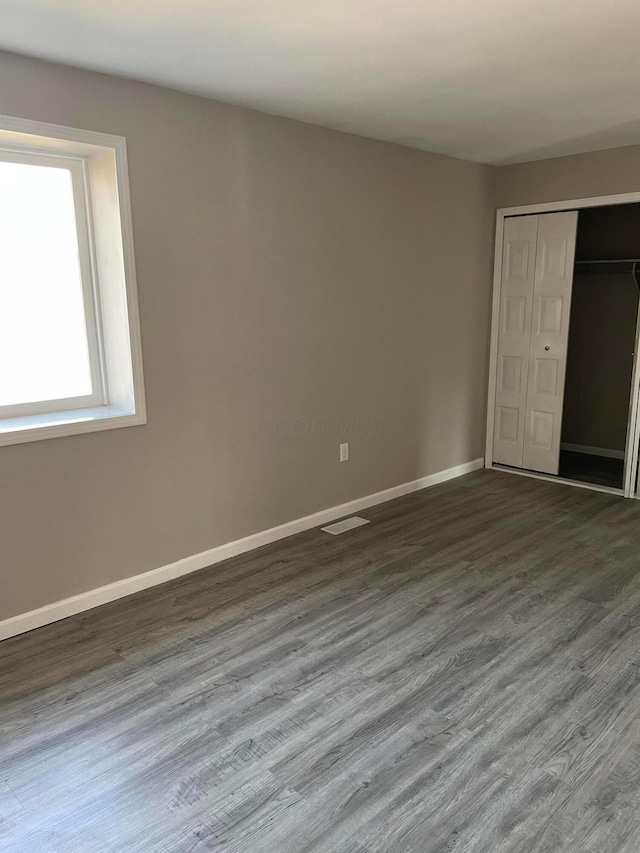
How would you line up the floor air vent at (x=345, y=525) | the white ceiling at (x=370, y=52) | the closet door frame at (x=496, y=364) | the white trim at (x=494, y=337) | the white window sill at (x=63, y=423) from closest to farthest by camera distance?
the white ceiling at (x=370, y=52), the white window sill at (x=63, y=423), the floor air vent at (x=345, y=525), the closet door frame at (x=496, y=364), the white trim at (x=494, y=337)

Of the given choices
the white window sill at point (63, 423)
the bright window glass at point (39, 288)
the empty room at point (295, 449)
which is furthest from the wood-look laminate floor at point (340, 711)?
the bright window glass at point (39, 288)

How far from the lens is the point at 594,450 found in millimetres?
5750

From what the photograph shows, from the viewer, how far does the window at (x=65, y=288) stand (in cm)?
280

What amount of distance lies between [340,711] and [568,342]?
372cm

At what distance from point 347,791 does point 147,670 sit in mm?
1004

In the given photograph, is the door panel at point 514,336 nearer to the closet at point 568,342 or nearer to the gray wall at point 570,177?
the closet at point 568,342

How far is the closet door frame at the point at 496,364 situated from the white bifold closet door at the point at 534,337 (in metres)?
0.04

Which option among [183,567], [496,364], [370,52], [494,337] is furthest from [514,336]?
[183,567]

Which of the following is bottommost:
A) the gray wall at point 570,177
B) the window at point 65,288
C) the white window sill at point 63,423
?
the white window sill at point 63,423

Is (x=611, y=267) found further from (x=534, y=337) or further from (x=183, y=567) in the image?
(x=183, y=567)

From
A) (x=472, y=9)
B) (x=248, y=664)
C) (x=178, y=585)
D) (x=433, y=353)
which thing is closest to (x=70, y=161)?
(x=472, y=9)

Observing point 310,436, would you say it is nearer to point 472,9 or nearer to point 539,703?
point 539,703

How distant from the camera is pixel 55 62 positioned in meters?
2.60

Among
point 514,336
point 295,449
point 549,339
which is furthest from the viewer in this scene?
point 514,336
